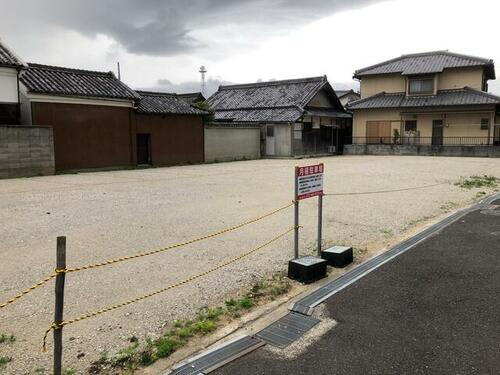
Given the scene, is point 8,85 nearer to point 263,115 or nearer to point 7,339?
point 7,339

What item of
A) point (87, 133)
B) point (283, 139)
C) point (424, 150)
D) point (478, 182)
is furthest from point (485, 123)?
point (87, 133)

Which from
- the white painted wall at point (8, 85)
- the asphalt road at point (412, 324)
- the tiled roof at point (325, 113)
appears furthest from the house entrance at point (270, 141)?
the asphalt road at point (412, 324)

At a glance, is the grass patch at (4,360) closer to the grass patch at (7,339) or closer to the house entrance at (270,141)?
the grass patch at (7,339)

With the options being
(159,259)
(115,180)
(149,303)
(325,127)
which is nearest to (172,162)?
(115,180)

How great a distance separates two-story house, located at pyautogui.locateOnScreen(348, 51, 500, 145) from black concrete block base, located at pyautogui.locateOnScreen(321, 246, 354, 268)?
102 feet

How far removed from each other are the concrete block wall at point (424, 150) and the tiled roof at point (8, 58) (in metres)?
26.2

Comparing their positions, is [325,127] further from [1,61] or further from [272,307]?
[272,307]

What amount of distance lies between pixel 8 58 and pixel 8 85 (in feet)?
3.66

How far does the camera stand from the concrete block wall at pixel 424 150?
31.0 m

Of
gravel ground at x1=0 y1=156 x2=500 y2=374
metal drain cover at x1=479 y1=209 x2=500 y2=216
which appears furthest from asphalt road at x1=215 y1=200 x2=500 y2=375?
metal drain cover at x1=479 y1=209 x2=500 y2=216

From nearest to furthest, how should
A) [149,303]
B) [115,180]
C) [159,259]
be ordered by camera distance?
1. [149,303]
2. [159,259]
3. [115,180]

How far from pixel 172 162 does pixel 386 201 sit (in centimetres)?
1588

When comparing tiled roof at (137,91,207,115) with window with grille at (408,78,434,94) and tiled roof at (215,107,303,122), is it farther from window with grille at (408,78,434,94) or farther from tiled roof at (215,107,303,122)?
window with grille at (408,78,434,94)

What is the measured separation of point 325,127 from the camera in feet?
117
